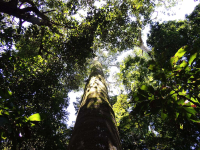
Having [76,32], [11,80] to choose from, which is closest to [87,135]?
[11,80]

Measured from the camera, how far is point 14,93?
440cm

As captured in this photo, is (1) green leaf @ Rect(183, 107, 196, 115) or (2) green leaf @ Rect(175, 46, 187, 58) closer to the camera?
(1) green leaf @ Rect(183, 107, 196, 115)

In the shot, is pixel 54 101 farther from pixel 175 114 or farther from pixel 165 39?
pixel 165 39

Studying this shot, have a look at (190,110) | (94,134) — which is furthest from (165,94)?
(94,134)

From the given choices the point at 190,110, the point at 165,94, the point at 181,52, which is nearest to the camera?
the point at 190,110

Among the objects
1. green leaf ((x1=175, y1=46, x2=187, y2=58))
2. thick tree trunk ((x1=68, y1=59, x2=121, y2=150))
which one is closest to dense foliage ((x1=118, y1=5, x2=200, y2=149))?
green leaf ((x1=175, y1=46, x2=187, y2=58))

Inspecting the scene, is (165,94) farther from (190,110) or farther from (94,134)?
(94,134)

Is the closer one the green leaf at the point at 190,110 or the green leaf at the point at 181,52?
the green leaf at the point at 190,110

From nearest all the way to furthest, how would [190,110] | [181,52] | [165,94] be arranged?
1. [190,110]
2. [181,52]
3. [165,94]

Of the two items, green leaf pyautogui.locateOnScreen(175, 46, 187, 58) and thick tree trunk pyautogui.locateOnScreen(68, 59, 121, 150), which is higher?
green leaf pyautogui.locateOnScreen(175, 46, 187, 58)

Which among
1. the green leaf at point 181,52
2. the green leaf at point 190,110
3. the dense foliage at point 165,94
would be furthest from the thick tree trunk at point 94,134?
the green leaf at point 181,52

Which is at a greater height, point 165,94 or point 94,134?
point 165,94

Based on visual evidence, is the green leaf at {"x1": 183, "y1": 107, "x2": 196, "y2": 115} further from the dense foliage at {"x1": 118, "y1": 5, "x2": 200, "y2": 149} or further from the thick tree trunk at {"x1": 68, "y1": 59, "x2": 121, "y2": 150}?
the thick tree trunk at {"x1": 68, "y1": 59, "x2": 121, "y2": 150}

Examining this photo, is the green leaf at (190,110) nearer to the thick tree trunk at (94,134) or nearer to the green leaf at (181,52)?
the green leaf at (181,52)
